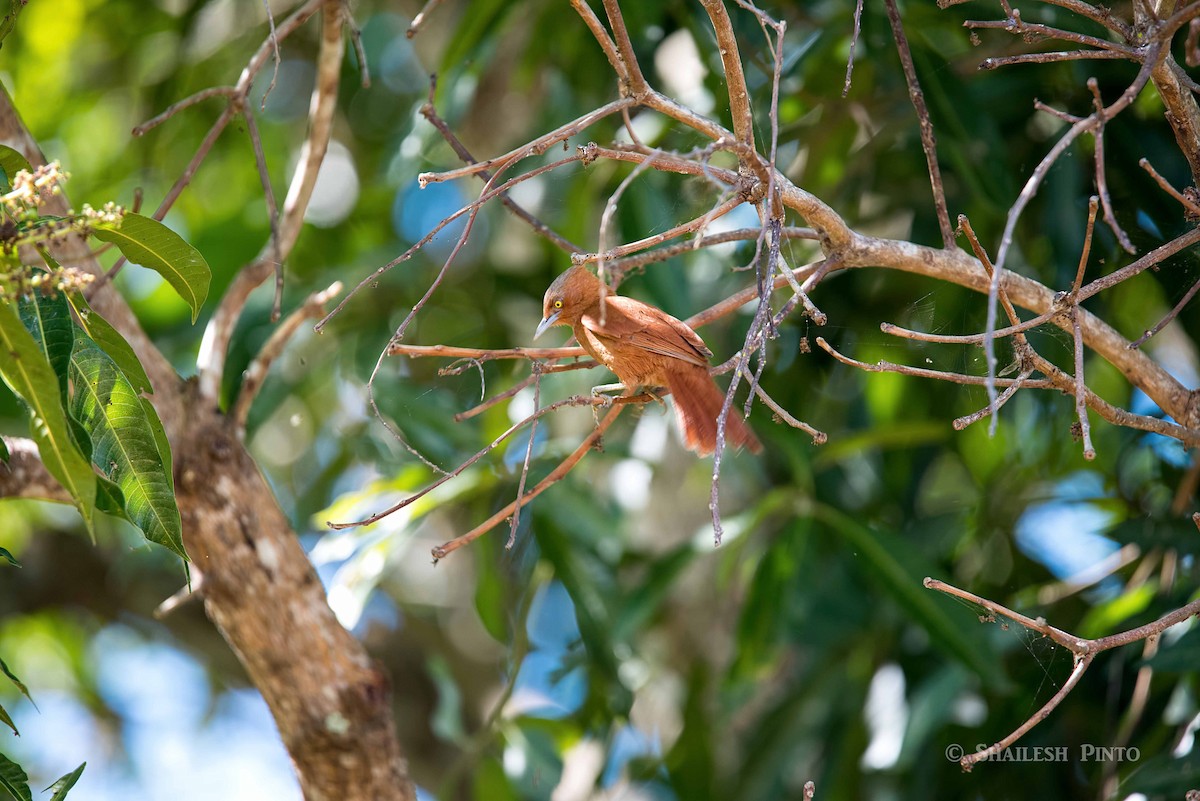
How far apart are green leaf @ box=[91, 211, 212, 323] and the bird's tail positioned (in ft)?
3.31

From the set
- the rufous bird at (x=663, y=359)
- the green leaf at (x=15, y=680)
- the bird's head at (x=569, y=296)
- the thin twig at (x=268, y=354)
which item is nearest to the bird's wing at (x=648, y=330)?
the rufous bird at (x=663, y=359)

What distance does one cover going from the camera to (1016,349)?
6.16 ft

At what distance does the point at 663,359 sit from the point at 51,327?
1.22 metres

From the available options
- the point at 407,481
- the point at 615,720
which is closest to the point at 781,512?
the point at 615,720

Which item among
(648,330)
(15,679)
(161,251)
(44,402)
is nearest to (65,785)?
(15,679)

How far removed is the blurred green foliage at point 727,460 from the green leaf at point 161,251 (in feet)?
3.72

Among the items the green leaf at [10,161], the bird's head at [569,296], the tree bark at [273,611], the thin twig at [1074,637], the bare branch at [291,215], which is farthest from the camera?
the bare branch at [291,215]

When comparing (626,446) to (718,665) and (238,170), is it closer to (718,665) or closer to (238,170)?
(718,665)

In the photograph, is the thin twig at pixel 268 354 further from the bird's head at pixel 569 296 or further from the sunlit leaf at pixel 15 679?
the sunlit leaf at pixel 15 679

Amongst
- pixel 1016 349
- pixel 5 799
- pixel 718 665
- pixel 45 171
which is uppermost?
pixel 45 171

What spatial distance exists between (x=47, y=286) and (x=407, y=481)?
2618mm

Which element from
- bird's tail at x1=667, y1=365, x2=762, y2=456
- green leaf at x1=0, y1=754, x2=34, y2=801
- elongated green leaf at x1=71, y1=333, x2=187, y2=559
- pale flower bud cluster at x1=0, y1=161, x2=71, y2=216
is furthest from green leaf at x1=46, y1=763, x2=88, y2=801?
bird's tail at x1=667, y1=365, x2=762, y2=456

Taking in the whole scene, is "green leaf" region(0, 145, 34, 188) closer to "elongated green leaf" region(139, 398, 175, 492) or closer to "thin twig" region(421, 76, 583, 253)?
"elongated green leaf" region(139, 398, 175, 492)

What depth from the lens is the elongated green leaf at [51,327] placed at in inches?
71.0
